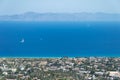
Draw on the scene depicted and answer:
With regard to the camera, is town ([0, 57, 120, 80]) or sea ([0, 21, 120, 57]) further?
sea ([0, 21, 120, 57])

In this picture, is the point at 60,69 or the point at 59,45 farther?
the point at 59,45

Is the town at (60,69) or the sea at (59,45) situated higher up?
the sea at (59,45)

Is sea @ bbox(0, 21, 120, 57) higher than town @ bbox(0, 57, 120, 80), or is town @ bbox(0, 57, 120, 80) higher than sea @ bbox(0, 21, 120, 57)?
→ sea @ bbox(0, 21, 120, 57)

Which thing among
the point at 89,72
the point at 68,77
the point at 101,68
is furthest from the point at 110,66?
the point at 68,77

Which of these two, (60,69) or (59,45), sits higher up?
(59,45)

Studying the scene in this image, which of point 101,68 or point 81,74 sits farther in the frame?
point 101,68

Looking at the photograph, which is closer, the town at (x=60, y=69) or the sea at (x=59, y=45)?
the town at (x=60, y=69)

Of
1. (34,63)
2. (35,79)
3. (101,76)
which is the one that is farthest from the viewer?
(34,63)

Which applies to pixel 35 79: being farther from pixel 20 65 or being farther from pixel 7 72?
pixel 20 65
